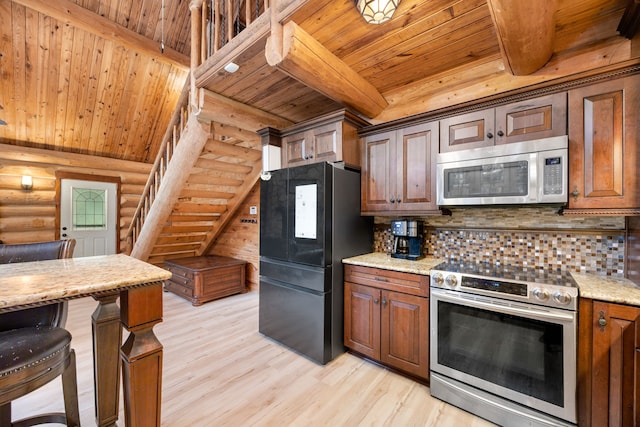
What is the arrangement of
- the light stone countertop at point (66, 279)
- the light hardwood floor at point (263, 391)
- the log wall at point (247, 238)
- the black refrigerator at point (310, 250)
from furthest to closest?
the log wall at point (247, 238) → the black refrigerator at point (310, 250) → the light hardwood floor at point (263, 391) → the light stone countertop at point (66, 279)

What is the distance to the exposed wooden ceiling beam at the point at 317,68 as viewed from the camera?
74.3 inches

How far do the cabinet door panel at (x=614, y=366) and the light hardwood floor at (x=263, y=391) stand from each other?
64 cm

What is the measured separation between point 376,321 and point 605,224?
176cm

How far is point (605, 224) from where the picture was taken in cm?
184

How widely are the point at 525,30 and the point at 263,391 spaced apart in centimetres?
297

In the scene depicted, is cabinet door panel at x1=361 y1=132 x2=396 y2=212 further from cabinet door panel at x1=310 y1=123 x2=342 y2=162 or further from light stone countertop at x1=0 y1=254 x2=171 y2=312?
light stone countertop at x1=0 y1=254 x2=171 y2=312

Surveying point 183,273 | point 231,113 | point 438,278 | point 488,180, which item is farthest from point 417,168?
point 183,273

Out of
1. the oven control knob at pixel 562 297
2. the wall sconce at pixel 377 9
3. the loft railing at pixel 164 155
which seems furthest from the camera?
the loft railing at pixel 164 155

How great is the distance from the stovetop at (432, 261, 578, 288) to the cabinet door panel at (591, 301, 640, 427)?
209 mm

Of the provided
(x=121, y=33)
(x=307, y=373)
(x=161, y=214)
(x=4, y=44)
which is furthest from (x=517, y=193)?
(x=4, y=44)

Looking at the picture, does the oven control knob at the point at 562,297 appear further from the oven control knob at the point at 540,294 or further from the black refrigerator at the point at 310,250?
the black refrigerator at the point at 310,250

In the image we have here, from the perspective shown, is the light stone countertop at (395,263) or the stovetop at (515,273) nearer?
the stovetop at (515,273)

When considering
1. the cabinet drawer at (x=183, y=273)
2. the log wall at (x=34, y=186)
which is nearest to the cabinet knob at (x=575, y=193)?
the cabinet drawer at (x=183, y=273)

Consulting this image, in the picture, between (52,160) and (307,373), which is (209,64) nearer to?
(307,373)
